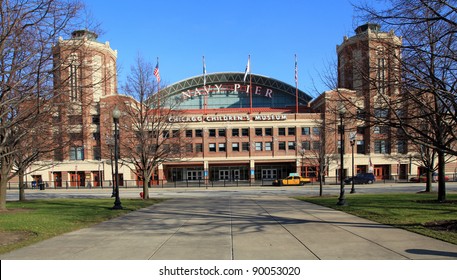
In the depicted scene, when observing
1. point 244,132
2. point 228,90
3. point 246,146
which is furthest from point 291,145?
point 228,90

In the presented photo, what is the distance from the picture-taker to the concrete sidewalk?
22.3 ft

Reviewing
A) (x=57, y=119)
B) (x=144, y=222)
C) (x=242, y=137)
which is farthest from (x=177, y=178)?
(x=144, y=222)

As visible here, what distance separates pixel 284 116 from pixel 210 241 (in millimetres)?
54546

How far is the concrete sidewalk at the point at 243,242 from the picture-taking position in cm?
680

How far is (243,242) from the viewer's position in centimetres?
804

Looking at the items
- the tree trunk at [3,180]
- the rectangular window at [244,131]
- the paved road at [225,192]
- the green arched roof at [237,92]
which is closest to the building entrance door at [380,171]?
the paved road at [225,192]

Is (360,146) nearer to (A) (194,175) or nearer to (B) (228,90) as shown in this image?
(A) (194,175)

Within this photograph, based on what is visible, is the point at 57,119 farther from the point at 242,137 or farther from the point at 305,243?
the point at 242,137

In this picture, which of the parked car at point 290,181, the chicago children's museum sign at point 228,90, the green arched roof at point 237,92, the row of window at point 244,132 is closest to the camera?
the parked car at point 290,181

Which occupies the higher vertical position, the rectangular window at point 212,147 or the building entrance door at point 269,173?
the rectangular window at point 212,147

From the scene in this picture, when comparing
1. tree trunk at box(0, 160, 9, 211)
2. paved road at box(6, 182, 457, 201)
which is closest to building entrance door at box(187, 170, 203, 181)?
paved road at box(6, 182, 457, 201)

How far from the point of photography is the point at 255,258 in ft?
21.5

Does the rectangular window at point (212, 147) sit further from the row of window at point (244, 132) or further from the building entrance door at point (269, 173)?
the building entrance door at point (269, 173)

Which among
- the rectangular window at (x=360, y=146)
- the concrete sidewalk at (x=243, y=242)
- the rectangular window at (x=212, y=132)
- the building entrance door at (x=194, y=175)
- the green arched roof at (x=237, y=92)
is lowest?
the building entrance door at (x=194, y=175)
